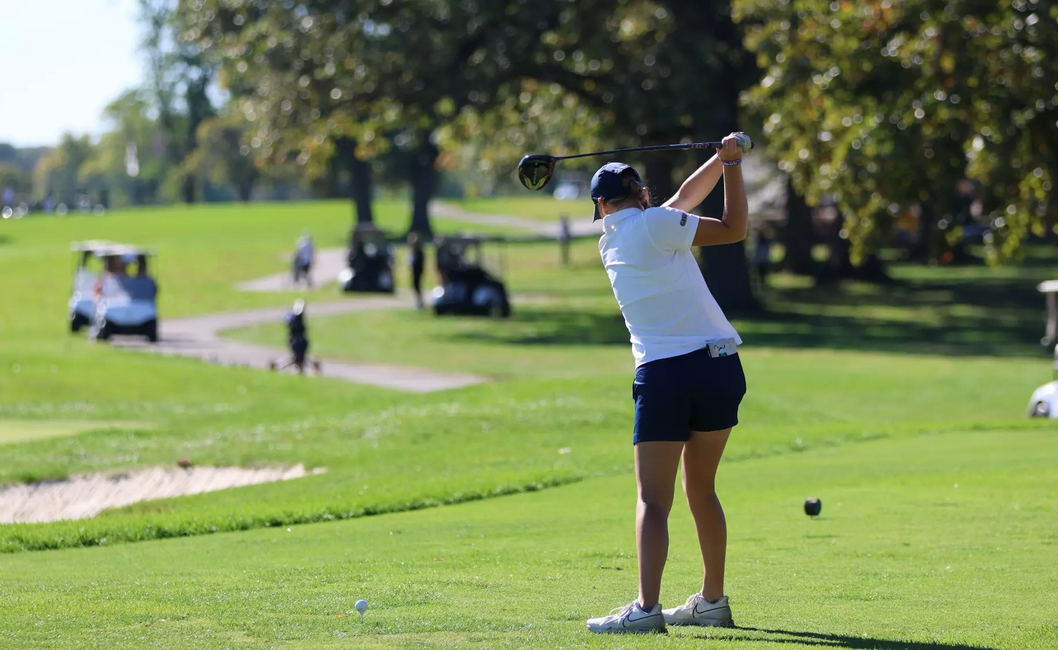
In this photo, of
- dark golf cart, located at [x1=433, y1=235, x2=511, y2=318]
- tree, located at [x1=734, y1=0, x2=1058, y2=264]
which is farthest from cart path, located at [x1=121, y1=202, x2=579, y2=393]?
tree, located at [x1=734, y1=0, x2=1058, y2=264]

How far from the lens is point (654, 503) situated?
5.97 metres

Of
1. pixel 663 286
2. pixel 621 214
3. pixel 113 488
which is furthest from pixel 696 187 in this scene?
pixel 113 488

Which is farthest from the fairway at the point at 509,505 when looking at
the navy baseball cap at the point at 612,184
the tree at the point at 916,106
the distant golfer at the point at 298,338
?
the tree at the point at 916,106

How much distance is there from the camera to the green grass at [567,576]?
5.76 m

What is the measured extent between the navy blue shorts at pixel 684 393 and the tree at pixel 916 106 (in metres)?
16.5

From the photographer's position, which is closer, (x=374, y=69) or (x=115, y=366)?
(x=115, y=366)

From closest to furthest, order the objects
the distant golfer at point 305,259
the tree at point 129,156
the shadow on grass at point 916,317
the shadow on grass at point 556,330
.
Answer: the shadow on grass at point 916,317 < the shadow on grass at point 556,330 < the distant golfer at point 305,259 < the tree at point 129,156

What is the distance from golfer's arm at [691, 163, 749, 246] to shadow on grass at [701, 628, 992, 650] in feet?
5.16

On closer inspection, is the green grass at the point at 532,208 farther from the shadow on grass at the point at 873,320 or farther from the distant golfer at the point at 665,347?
the distant golfer at the point at 665,347

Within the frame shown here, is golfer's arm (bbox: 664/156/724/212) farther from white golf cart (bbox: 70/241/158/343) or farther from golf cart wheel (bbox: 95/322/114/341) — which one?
golf cart wheel (bbox: 95/322/114/341)

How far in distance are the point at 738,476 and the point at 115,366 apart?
16.3 m

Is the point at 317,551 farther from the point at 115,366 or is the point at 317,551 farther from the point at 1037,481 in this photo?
the point at 115,366

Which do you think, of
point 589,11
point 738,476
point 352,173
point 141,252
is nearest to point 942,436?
point 738,476

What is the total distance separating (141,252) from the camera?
3469cm
